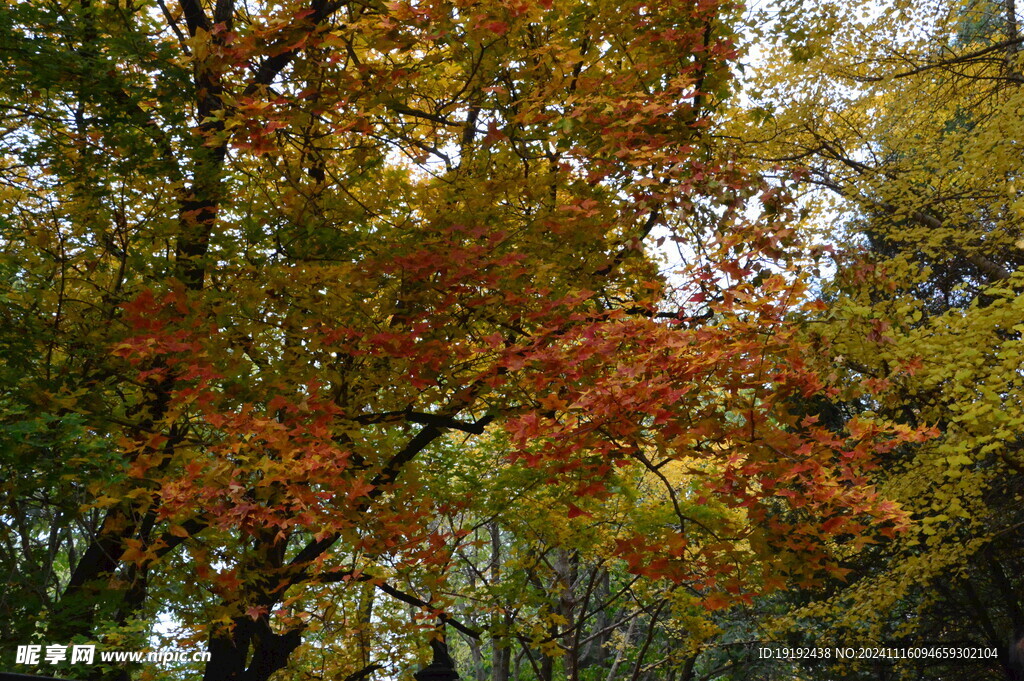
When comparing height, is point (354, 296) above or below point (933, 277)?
below

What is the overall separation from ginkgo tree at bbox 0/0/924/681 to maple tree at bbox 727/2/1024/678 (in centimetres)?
213

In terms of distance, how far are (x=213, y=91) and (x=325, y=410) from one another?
2906 mm

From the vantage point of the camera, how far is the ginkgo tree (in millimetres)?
4605

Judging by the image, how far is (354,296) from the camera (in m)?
5.92

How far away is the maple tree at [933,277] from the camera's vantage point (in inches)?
313

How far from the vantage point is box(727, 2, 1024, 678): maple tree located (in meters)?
7.96

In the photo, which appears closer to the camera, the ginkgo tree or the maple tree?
the ginkgo tree

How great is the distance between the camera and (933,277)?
12719 millimetres

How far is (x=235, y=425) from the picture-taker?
468 centimetres

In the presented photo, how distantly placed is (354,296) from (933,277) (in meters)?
10.5

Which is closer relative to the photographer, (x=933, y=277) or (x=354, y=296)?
(x=354, y=296)

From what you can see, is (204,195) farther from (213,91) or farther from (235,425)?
(235,425)

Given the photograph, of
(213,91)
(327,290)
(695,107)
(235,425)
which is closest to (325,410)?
(235,425)

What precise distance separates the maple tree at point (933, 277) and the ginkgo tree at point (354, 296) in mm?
2130
